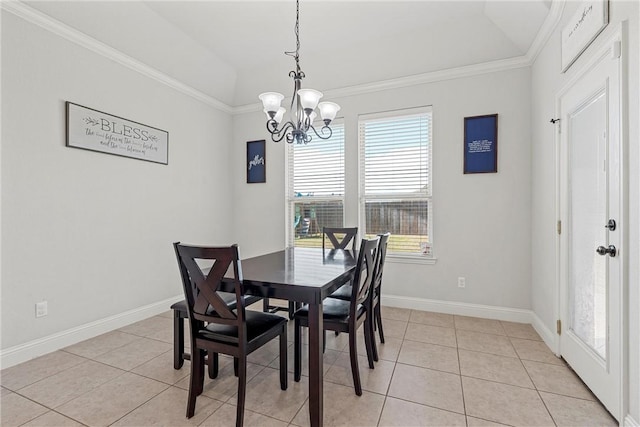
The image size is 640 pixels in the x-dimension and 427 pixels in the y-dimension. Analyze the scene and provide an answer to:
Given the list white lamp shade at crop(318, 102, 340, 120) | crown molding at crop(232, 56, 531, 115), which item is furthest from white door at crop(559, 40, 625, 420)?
white lamp shade at crop(318, 102, 340, 120)

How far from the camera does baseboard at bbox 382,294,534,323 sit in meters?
3.22

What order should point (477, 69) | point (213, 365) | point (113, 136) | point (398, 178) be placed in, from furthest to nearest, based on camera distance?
1. point (398, 178)
2. point (477, 69)
3. point (113, 136)
4. point (213, 365)

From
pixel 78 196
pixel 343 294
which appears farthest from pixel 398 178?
pixel 78 196

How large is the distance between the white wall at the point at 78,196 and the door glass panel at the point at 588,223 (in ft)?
13.3

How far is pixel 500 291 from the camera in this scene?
130 inches

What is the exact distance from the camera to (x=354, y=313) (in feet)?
6.47

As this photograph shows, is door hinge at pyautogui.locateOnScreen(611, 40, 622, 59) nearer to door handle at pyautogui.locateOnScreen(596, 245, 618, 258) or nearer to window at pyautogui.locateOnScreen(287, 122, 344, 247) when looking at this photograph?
door handle at pyautogui.locateOnScreen(596, 245, 618, 258)

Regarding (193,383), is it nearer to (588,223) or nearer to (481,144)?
(588,223)

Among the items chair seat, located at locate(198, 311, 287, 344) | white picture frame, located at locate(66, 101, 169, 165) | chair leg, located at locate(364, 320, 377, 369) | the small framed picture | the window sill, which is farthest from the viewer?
the small framed picture

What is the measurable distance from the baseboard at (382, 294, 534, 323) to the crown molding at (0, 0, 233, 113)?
370 cm

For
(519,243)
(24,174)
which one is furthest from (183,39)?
(519,243)

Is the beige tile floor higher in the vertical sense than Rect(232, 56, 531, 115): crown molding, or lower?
lower

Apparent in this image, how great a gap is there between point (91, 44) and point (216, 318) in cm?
294

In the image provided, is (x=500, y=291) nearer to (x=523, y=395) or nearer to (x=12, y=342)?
(x=523, y=395)
